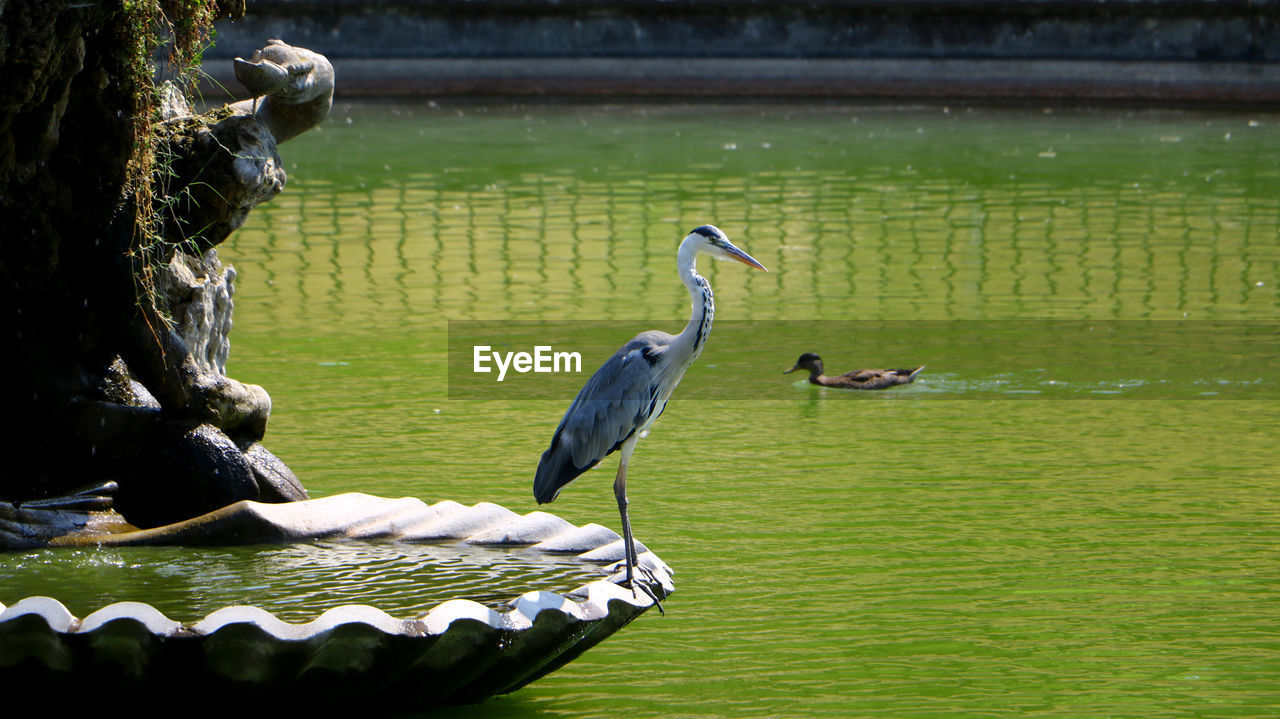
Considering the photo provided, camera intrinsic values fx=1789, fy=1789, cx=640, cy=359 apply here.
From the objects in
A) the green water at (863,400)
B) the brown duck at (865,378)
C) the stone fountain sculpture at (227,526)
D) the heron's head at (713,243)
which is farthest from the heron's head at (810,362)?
the heron's head at (713,243)

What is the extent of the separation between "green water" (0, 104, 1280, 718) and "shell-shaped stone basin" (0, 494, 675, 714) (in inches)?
11.7

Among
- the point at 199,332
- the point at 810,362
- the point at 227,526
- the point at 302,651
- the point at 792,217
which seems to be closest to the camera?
the point at 302,651

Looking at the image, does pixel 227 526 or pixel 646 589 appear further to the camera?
pixel 227 526

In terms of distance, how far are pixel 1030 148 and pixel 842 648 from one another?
12.7 metres

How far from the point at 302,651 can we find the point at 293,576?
3.08 ft

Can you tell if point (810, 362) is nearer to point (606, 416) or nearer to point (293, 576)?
point (606, 416)

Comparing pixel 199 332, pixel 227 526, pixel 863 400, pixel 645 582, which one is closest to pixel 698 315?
pixel 645 582

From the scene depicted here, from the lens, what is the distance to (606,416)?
503cm

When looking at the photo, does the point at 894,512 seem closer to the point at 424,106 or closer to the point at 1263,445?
the point at 1263,445

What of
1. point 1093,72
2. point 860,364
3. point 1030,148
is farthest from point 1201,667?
point 1093,72

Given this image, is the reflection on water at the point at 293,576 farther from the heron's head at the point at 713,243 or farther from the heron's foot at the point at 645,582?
the heron's head at the point at 713,243
